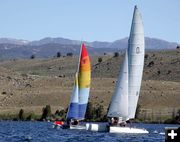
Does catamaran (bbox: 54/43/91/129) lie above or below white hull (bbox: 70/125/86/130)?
above

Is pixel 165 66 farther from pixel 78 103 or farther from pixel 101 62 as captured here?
pixel 78 103

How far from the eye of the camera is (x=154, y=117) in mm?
109250

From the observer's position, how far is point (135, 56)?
7188cm

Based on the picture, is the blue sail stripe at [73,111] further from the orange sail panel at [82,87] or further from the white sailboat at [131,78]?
the white sailboat at [131,78]

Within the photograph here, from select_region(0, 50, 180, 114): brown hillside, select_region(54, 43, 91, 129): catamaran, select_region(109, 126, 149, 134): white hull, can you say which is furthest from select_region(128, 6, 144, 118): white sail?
select_region(0, 50, 180, 114): brown hillside

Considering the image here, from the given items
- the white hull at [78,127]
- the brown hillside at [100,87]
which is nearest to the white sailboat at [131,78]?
the white hull at [78,127]

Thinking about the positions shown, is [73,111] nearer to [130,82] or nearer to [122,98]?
[122,98]

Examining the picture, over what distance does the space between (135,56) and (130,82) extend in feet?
8.59

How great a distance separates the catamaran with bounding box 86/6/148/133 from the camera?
71.6 m

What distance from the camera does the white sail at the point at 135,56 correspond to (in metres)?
71.6

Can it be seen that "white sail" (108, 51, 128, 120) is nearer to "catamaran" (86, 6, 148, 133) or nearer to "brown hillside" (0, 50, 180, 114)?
"catamaran" (86, 6, 148, 133)

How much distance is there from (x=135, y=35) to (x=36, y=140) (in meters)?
19.2

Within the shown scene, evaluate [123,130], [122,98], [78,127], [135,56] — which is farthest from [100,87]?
[123,130]

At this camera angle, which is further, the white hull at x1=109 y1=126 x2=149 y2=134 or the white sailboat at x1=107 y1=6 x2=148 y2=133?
the white sailboat at x1=107 y1=6 x2=148 y2=133
